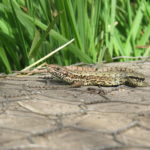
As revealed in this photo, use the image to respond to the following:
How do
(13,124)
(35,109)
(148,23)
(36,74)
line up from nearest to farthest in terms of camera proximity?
(13,124) → (35,109) → (36,74) → (148,23)

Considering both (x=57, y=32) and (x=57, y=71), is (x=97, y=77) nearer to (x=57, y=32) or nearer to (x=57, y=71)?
(x=57, y=71)

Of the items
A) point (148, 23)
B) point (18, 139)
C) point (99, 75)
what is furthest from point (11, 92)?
point (148, 23)

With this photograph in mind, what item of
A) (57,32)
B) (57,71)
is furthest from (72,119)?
(57,32)

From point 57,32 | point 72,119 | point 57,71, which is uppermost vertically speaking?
point 57,32

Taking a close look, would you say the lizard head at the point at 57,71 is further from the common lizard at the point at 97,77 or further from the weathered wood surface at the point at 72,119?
the weathered wood surface at the point at 72,119

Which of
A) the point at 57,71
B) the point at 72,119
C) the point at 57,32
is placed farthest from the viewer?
the point at 57,32

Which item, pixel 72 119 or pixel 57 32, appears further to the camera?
pixel 57 32

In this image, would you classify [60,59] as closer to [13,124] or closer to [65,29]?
[65,29]
